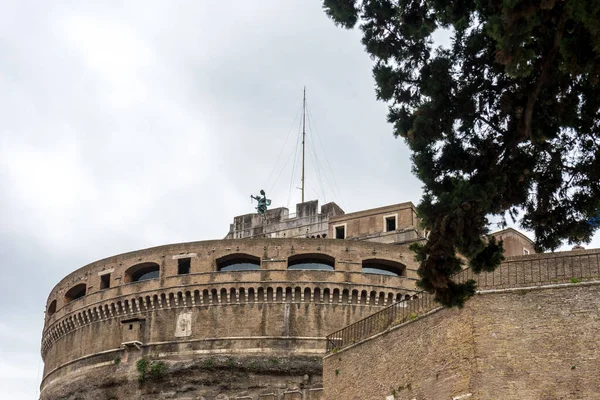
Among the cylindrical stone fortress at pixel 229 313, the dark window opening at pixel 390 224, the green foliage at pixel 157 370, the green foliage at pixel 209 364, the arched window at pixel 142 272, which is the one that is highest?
the dark window opening at pixel 390 224

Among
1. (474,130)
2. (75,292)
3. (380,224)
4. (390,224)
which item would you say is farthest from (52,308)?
(474,130)

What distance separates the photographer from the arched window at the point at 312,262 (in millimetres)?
37906

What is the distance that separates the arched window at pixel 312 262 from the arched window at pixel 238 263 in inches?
56.6

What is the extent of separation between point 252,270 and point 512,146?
80.4 ft

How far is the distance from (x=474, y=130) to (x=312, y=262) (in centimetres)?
2404

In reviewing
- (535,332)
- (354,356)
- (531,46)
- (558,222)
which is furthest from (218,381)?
(531,46)

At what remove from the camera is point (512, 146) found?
1399cm

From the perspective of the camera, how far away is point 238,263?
38812 millimetres

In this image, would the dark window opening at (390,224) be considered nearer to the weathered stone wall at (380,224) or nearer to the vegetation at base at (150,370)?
the weathered stone wall at (380,224)

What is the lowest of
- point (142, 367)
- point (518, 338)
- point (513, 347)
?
point (142, 367)

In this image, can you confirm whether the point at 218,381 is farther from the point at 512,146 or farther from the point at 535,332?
the point at 512,146

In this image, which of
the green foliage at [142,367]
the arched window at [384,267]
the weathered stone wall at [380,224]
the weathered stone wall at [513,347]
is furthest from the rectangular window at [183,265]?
the weathered stone wall at [513,347]

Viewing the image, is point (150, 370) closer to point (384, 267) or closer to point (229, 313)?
point (229, 313)

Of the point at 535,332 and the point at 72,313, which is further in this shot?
the point at 72,313
